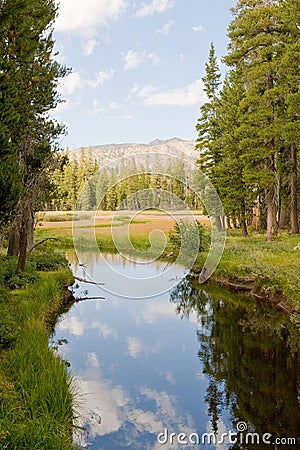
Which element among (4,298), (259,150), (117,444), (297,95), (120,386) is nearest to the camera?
(117,444)

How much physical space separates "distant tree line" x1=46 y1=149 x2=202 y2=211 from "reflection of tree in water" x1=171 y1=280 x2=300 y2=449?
4345 millimetres

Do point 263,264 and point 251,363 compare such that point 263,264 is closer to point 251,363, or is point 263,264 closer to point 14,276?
point 251,363

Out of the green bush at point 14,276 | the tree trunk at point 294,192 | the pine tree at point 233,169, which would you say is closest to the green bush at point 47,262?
the green bush at point 14,276

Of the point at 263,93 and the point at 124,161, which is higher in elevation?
the point at 263,93

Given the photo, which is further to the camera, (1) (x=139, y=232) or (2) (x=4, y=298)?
(1) (x=139, y=232)

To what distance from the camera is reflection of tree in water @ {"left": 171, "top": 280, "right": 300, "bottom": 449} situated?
23.3 feet

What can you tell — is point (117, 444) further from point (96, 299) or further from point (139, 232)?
point (139, 232)

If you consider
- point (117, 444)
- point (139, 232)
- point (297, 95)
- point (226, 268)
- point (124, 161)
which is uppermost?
point (297, 95)

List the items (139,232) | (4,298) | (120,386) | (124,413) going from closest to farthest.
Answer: (124,413)
(120,386)
(4,298)
(139,232)

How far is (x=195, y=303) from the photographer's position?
617 inches

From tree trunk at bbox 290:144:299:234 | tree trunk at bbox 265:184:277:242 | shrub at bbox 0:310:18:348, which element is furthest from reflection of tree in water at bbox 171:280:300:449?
tree trunk at bbox 290:144:299:234

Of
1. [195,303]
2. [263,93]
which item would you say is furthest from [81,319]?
[263,93]

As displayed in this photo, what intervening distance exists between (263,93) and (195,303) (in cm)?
1363

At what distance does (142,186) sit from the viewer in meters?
16.2
